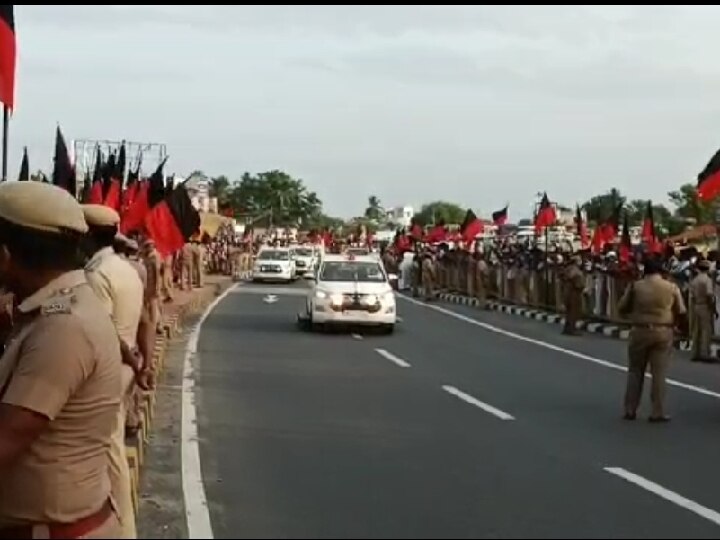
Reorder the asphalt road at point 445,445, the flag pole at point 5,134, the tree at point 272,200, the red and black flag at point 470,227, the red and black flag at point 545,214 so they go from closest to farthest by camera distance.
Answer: the asphalt road at point 445,445
the flag pole at point 5,134
the red and black flag at point 545,214
the red and black flag at point 470,227
the tree at point 272,200

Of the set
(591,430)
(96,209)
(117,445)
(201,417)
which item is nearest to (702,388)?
(591,430)

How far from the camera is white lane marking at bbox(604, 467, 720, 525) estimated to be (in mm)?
8727

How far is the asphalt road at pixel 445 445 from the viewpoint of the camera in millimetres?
6730

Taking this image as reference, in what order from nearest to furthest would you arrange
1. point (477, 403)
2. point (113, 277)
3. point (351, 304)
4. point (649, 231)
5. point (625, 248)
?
point (113, 277), point (477, 403), point (351, 304), point (625, 248), point (649, 231)

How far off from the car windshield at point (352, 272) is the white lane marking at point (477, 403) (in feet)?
37.6

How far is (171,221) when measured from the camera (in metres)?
22.7

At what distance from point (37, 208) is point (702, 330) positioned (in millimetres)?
19520

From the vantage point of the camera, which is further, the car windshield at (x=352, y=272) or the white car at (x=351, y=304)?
the car windshield at (x=352, y=272)

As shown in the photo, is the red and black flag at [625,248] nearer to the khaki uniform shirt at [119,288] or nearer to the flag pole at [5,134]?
the flag pole at [5,134]

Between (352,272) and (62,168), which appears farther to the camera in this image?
(352,272)

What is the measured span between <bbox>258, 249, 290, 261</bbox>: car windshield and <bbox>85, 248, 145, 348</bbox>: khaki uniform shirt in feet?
172

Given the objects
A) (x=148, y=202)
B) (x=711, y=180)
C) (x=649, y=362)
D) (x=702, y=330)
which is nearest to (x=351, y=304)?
(x=148, y=202)

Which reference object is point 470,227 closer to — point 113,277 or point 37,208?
point 113,277

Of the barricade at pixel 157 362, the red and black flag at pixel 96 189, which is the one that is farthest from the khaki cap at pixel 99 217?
the red and black flag at pixel 96 189
